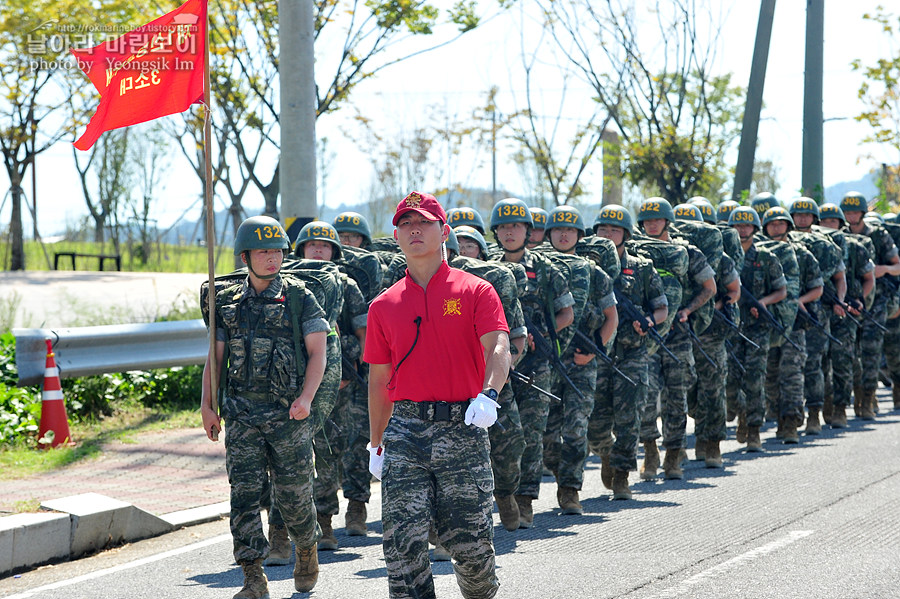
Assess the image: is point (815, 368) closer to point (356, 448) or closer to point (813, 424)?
point (813, 424)

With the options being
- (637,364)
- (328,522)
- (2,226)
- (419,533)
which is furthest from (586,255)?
(2,226)

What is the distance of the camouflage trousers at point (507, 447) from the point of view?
7.04 meters

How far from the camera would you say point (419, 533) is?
4477mm

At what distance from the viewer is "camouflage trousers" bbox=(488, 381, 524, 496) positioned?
7043 mm

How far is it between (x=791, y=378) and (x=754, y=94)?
6517mm

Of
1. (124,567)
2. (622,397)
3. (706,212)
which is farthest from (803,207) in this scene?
(124,567)

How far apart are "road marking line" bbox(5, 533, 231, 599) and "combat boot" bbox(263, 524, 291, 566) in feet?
2.19

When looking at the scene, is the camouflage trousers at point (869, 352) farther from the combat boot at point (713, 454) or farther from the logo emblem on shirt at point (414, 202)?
the logo emblem on shirt at point (414, 202)

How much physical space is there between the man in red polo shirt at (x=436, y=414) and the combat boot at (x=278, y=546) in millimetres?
2156

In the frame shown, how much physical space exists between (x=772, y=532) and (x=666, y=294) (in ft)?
9.26

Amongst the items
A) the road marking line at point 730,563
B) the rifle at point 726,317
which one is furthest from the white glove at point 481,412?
the rifle at point 726,317

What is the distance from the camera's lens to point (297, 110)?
1054 centimetres

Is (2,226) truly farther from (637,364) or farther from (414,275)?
(414,275)

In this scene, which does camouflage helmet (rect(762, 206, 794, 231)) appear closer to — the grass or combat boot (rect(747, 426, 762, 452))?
combat boot (rect(747, 426, 762, 452))
